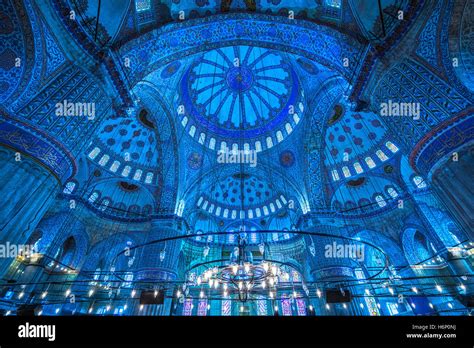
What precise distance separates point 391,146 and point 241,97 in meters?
11.8

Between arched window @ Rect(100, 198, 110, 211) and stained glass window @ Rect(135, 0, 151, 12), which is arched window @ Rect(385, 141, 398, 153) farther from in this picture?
arched window @ Rect(100, 198, 110, 211)

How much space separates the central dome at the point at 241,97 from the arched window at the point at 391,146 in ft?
21.0

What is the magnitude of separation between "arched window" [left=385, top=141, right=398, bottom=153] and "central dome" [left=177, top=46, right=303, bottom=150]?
641 centimetres

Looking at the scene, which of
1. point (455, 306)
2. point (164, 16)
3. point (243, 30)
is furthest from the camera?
point (455, 306)

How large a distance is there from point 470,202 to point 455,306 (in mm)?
11804

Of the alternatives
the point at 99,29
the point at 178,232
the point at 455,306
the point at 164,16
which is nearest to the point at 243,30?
the point at 164,16

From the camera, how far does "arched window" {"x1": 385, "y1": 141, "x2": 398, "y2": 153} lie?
46.5 ft

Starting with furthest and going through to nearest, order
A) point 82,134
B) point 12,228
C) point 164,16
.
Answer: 1. point 164,16
2. point 82,134
3. point 12,228

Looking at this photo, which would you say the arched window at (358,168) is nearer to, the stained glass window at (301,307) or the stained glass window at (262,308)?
the stained glass window at (301,307)

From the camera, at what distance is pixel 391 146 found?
14367 mm

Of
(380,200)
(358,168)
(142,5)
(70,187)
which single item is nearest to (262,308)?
(380,200)

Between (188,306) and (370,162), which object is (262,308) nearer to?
(188,306)

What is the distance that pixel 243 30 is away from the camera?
984cm

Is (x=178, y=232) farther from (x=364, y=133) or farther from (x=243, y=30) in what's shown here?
(x=364, y=133)
